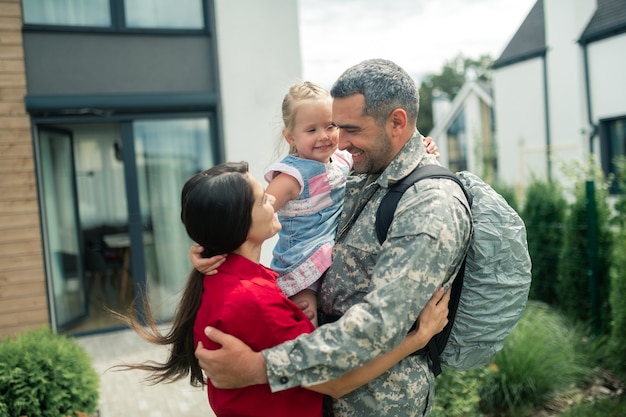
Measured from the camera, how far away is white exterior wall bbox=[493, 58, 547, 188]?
19188 mm

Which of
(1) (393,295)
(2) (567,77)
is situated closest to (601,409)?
(1) (393,295)

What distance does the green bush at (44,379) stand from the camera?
13.0ft

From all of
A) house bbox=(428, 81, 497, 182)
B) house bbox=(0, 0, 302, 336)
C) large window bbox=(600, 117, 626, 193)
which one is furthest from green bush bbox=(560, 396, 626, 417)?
house bbox=(428, 81, 497, 182)

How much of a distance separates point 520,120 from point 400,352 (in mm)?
20163

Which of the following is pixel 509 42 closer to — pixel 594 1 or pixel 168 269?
pixel 594 1

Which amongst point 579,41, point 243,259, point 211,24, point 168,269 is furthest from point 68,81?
point 579,41

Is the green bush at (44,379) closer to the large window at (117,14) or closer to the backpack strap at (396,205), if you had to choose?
the backpack strap at (396,205)

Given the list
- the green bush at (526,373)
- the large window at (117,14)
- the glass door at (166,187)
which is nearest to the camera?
the green bush at (526,373)

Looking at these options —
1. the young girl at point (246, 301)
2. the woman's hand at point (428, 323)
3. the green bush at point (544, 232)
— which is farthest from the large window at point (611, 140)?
the young girl at point (246, 301)

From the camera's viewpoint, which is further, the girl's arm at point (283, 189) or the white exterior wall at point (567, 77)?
the white exterior wall at point (567, 77)

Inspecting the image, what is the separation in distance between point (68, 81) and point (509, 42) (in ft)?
57.0

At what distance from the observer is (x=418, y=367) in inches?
77.5

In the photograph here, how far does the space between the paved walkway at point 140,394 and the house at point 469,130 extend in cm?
1946

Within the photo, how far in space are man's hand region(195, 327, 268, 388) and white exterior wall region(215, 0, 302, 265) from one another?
6528 mm
